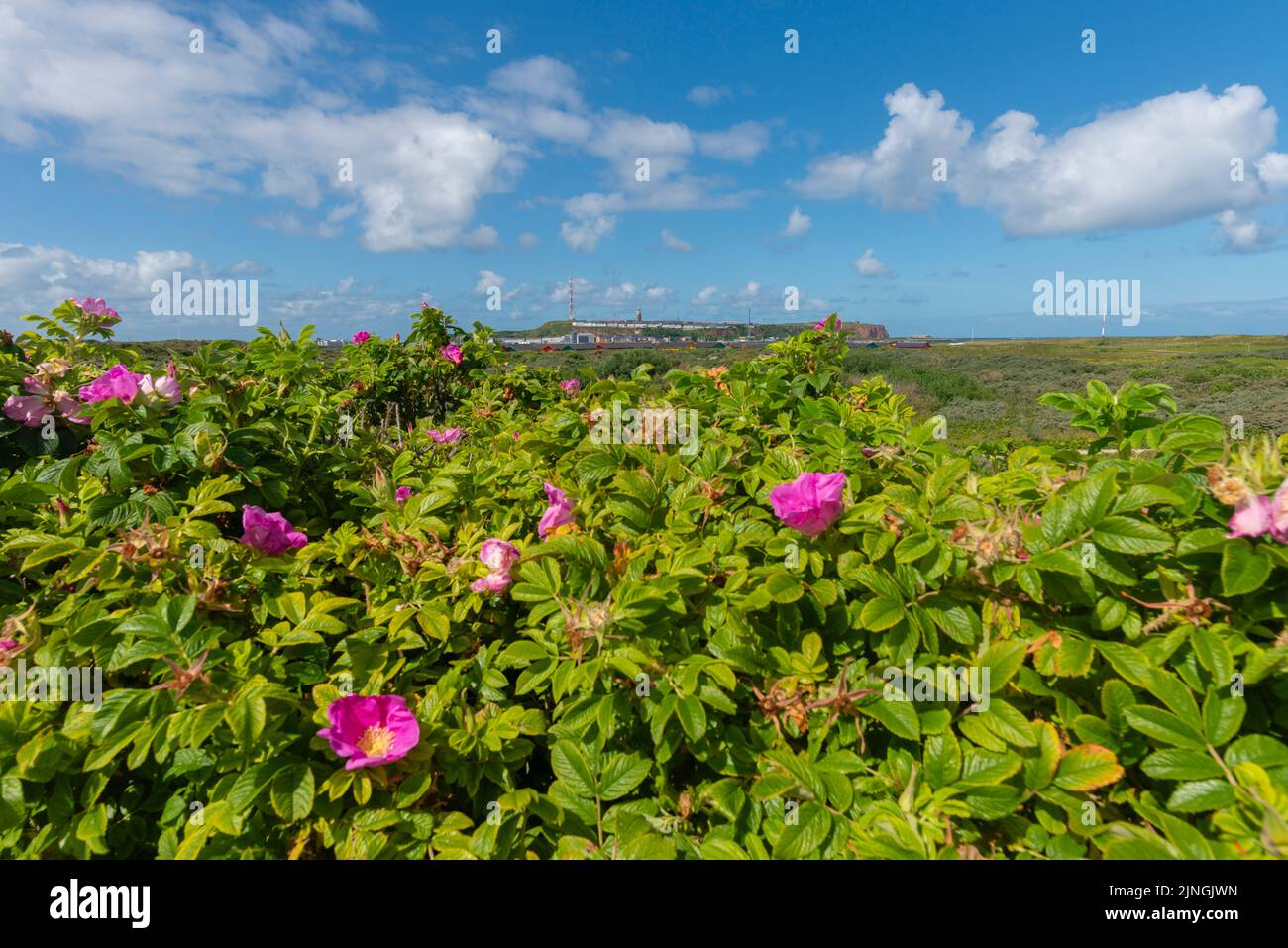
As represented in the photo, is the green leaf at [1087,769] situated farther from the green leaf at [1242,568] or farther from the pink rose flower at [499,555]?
the pink rose flower at [499,555]

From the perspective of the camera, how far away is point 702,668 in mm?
1378

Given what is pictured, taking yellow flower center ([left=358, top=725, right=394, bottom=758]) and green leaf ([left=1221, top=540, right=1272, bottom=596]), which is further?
yellow flower center ([left=358, top=725, right=394, bottom=758])

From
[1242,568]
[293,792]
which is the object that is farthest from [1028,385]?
[293,792]

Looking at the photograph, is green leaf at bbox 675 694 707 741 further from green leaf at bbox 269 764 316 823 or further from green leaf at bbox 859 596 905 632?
green leaf at bbox 269 764 316 823

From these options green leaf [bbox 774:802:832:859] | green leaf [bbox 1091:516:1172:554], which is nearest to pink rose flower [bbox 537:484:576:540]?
green leaf [bbox 774:802:832:859]

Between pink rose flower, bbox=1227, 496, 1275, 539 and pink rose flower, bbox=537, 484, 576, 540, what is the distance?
150 cm

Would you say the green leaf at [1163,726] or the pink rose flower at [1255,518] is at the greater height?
the pink rose flower at [1255,518]

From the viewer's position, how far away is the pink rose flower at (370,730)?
4.36 feet

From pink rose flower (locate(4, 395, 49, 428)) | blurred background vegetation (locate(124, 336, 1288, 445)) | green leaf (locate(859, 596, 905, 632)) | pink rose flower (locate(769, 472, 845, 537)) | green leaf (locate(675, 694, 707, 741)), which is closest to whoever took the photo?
green leaf (locate(675, 694, 707, 741))

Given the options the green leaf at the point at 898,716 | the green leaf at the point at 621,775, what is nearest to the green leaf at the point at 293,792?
the green leaf at the point at 621,775

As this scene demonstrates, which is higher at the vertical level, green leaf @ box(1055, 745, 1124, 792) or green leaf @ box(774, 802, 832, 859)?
green leaf @ box(1055, 745, 1124, 792)

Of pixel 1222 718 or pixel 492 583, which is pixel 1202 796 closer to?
pixel 1222 718

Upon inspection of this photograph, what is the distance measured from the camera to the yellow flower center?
1.38 meters
